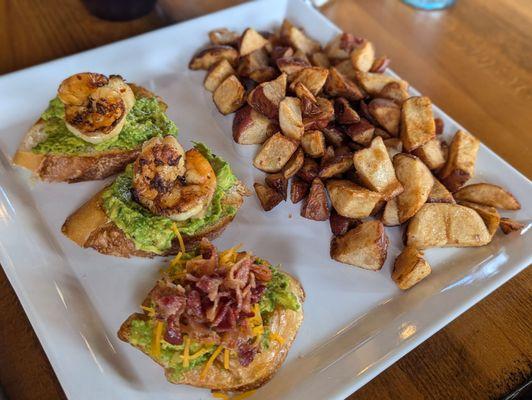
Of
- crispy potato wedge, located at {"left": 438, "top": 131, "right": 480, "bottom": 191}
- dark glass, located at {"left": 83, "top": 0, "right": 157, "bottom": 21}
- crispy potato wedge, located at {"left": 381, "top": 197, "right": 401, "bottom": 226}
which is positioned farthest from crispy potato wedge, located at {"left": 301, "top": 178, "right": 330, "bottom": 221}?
dark glass, located at {"left": 83, "top": 0, "right": 157, "bottom": 21}

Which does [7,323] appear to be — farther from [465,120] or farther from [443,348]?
[465,120]

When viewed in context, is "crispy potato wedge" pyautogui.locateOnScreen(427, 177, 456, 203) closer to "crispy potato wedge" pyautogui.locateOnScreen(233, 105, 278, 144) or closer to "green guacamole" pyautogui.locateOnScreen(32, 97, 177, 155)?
"crispy potato wedge" pyautogui.locateOnScreen(233, 105, 278, 144)

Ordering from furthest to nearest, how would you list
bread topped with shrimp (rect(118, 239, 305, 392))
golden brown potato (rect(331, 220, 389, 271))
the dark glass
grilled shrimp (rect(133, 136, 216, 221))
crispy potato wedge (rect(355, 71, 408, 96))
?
the dark glass, crispy potato wedge (rect(355, 71, 408, 96)), golden brown potato (rect(331, 220, 389, 271)), grilled shrimp (rect(133, 136, 216, 221)), bread topped with shrimp (rect(118, 239, 305, 392))

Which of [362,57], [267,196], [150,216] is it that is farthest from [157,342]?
[362,57]

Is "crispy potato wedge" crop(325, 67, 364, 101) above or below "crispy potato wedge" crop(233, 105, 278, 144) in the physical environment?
above

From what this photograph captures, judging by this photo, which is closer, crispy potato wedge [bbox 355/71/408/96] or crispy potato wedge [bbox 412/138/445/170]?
Result: crispy potato wedge [bbox 412/138/445/170]
